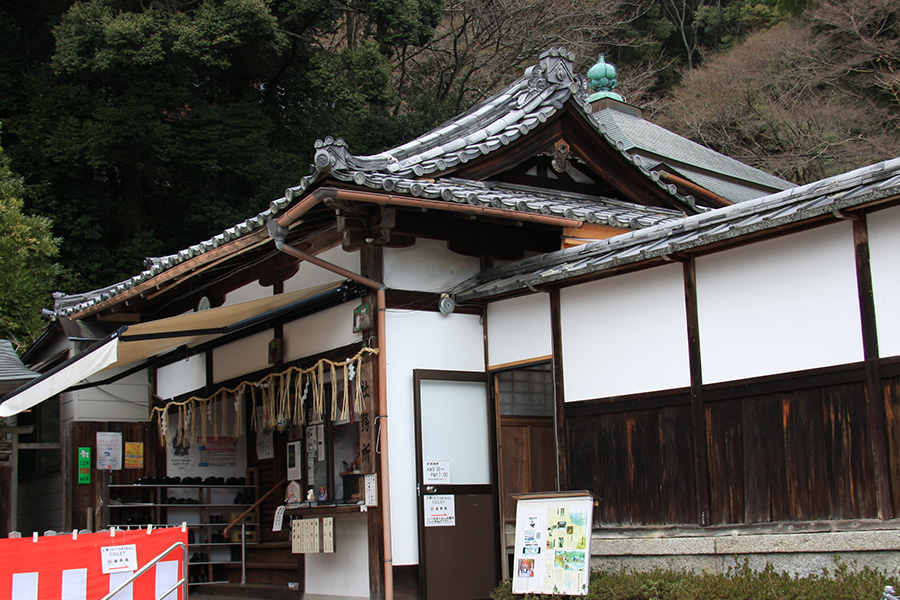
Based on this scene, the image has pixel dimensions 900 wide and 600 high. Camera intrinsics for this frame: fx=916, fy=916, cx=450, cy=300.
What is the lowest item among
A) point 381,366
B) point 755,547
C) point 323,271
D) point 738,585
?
point 738,585

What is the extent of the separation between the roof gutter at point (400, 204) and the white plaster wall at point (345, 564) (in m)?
3.21

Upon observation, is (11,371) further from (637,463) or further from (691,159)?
(691,159)

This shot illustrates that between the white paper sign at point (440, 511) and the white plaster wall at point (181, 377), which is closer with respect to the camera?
the white paper sign at point (440, 511)

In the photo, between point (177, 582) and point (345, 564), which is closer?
point (177, 582)

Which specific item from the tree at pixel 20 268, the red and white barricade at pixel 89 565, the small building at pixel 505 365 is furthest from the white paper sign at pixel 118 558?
the tree at pixel 20 268

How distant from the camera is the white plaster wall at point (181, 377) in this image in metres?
13.4

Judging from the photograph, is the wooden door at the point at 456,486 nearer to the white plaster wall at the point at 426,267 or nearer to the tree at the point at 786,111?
the white plaster wall at the point at 426,267

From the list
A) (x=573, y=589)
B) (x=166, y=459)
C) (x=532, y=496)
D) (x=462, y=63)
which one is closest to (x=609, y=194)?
(x=532, y=496)

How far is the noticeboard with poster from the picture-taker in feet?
24.5

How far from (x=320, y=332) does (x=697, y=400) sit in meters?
4.53

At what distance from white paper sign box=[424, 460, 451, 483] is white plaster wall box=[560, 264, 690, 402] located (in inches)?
59.2

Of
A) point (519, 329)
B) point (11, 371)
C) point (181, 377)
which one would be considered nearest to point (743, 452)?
point (519, 329)

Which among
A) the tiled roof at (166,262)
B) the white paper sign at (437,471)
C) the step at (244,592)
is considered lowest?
the step at (244,592)

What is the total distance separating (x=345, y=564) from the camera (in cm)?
977
